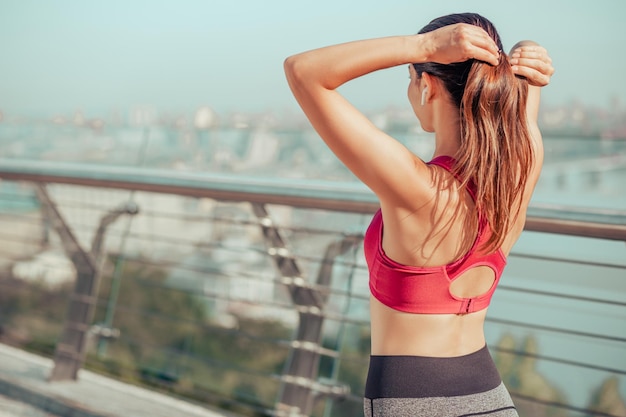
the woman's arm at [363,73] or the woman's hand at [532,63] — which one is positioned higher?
the woman's hand at [532,63]

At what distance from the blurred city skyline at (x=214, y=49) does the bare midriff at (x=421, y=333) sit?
28.1 m

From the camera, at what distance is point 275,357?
55.9 ft

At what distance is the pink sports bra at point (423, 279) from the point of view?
34.8 inches

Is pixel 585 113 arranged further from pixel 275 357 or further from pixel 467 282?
pixel 467 282

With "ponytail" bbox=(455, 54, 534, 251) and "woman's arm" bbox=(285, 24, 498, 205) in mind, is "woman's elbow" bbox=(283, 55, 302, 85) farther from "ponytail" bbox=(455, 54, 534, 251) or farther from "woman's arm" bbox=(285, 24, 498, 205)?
"ponytail" bbox=(455, 54, 534, 251)

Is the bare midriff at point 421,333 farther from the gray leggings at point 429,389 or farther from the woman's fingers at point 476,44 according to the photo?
the woman's fingers at point 476,44

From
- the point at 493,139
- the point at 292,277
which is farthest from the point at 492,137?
the point at 292,277

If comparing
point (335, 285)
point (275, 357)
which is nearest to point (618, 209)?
point (335, 285)

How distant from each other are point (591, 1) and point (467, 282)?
40.8 m

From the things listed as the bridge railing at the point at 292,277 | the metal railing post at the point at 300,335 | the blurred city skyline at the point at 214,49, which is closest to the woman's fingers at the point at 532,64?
the bridge railing at the point at 292,277

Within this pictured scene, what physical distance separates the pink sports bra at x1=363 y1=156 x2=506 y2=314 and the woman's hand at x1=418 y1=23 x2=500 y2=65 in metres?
0.12

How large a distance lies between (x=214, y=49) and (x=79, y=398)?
176 feet

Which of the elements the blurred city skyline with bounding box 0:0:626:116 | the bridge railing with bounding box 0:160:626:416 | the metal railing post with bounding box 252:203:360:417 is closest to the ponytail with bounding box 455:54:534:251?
the bridge railing with bounding box 0:160:626:416

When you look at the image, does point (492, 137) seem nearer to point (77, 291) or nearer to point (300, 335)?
point (300, 335)
